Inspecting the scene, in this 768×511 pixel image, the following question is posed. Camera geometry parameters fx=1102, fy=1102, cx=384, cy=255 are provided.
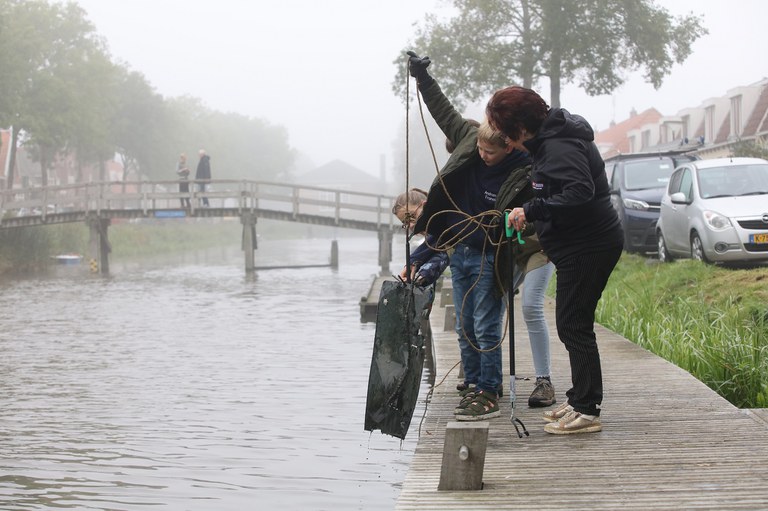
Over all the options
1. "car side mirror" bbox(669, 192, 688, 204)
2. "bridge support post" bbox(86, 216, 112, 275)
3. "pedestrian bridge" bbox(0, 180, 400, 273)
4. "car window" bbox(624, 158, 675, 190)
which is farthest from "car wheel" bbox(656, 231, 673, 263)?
"bridge support post" bbox(86, 216, 112, 275)

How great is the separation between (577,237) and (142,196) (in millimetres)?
30194

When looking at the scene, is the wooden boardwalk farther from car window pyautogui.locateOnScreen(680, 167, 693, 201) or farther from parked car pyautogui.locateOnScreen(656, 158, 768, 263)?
car window pyautogui.locateOnScreen(680, 167, 693, 201)

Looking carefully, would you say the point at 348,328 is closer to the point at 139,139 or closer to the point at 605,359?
the point at 605,359

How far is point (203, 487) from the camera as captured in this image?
670 centimetres

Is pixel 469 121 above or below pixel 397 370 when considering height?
above

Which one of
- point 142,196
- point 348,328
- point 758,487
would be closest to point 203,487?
point 758,487

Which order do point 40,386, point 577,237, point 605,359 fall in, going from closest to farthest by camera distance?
point 577,237, point 605,359, point 40,386

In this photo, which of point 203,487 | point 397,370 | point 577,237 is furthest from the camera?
point 203,487

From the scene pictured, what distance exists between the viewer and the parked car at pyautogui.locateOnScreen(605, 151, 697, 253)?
17.3 m

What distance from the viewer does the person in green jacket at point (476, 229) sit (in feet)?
18.8

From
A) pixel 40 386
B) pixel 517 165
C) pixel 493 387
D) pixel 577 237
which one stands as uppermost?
pixel 517 165

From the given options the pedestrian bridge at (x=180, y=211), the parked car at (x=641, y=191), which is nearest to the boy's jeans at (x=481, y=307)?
the parked car at (x=641, y=191)

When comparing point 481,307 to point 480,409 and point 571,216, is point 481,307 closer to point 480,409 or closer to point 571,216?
point 480,409

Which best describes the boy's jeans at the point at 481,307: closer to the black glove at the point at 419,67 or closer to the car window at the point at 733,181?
the black glove at the point at 419,67
